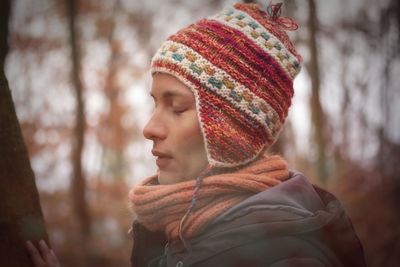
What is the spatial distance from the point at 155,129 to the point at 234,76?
0.34 meters

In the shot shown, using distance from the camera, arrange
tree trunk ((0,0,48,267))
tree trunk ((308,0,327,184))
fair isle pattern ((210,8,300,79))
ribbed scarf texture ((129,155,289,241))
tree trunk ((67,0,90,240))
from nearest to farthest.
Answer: tree trunk ((0,0,48,267)), ribbed scarf texture ((129,155,289,241)), fair isle pattern ((210,8,300,79)), tree trunk ((308,0,327,184)), tree trunk ((67,0,90,240))

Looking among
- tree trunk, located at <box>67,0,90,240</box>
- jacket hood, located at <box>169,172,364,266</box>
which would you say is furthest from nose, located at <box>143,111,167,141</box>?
tree trunk, located at <box>67,0,90,240</box>

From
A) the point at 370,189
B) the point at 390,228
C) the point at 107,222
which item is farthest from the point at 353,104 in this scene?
the point at 107,222

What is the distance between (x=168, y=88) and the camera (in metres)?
1.42

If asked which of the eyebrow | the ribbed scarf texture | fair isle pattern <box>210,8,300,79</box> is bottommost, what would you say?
the ribbed scarf texture

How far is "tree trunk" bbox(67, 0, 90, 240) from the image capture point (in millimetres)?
6816

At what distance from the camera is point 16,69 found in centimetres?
605

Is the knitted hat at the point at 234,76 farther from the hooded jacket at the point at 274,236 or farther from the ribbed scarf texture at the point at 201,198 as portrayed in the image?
the hooded jacket at the point at 274,236

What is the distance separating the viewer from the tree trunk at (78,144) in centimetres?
682

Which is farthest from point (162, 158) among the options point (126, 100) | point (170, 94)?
point (126, 100)

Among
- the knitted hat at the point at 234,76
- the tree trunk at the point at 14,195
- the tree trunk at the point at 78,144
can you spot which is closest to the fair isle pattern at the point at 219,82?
the knitted hat at the point at 234,76

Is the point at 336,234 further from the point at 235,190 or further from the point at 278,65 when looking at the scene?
the point at 278,65

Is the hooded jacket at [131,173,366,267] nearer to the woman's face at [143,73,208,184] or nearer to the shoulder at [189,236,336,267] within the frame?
the shoulder at [189,236,336,267]

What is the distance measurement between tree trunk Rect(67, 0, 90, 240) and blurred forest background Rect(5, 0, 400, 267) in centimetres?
2
